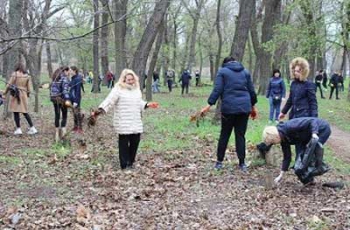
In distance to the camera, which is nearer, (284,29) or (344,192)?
(344,192)

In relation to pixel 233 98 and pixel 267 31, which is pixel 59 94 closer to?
pixel 233 98

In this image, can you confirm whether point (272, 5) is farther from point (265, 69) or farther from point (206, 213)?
point (206, 213)

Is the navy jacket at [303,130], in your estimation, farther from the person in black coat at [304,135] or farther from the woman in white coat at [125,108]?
the woman in white coat at [125,108]

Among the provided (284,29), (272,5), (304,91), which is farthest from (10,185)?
(272,5)

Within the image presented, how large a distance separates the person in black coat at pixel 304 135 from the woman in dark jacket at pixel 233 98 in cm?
112

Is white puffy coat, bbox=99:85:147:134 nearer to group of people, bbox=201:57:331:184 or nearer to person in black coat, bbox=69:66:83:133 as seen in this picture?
group of people, bbox=201:57:331:184

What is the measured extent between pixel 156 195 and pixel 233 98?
2.13 meters

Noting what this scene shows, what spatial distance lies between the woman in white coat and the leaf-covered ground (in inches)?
22.2

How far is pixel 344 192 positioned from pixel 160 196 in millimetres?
2598

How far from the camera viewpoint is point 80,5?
14.4 m

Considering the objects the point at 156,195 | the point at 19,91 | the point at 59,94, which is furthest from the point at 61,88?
the point at 156,195

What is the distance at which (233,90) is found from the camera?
8688 mm

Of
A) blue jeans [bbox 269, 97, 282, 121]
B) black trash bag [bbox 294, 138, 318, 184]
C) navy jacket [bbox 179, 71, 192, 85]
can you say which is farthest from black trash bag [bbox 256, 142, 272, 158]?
navy jacket [bbox 179, 71, 192, 85]

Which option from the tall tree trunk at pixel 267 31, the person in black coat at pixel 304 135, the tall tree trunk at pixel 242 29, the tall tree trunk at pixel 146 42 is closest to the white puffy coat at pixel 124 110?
the person in black coat at pixel 304 135
